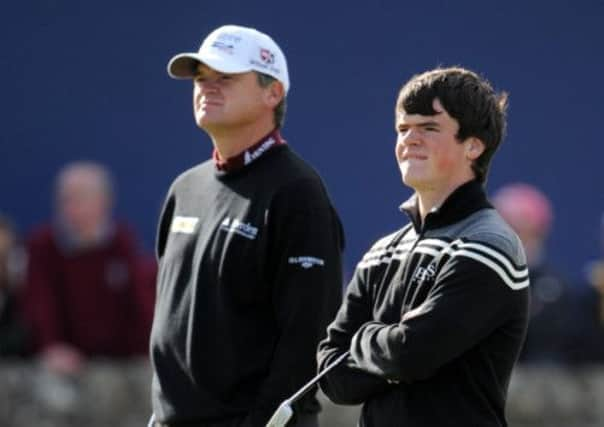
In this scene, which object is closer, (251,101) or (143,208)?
(251,101)

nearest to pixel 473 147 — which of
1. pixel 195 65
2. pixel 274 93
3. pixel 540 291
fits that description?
pixel 274 93

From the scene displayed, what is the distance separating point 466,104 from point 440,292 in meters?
0.53

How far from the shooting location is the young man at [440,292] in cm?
419

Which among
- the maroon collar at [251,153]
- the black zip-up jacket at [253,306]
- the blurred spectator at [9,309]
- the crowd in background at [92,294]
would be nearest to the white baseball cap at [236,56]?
the maroon collar at [251,153]

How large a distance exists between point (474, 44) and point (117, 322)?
8.61 feet

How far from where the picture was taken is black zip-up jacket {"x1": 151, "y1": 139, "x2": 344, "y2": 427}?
4980mm

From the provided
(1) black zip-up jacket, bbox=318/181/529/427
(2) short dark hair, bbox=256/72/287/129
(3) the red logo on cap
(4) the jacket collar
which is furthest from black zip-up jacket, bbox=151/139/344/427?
(4) the jacket collar

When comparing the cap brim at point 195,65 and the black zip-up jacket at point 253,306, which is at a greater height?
the cap brim at point 195,65

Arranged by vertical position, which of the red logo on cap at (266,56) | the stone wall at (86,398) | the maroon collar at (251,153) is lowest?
the stone wall at (86,398)

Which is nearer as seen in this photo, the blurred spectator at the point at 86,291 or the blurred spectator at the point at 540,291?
the blurred spectator at the point at 86,291

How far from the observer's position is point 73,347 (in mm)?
8367

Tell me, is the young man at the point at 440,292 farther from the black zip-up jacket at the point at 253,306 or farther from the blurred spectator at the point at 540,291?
the blurred spectator at the point at 540,291

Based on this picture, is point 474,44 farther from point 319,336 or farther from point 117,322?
point 319,336

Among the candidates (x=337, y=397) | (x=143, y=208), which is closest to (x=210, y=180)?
(x=337, y=397)
